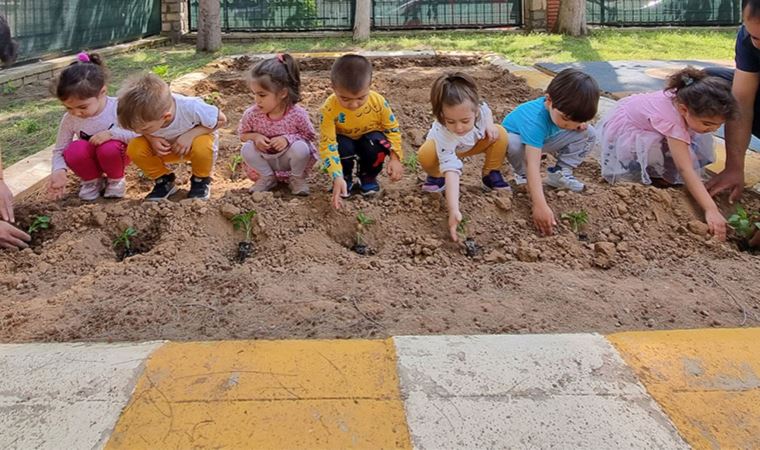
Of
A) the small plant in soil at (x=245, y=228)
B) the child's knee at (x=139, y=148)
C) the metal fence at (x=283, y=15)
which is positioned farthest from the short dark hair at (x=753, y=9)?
the metal fence at (x=283, y=15)

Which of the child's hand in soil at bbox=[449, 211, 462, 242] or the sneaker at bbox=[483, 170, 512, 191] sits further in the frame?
the sneaker at bbox=[483, 170, 512, 191]

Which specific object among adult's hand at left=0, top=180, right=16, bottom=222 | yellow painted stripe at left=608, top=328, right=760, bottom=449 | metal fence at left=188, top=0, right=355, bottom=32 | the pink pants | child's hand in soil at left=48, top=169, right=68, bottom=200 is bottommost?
yellow painted stripe at left=608, top=328, right=760, bottom=449

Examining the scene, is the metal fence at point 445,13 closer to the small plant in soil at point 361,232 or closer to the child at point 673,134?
the child at point 673,134

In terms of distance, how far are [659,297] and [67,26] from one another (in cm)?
1029

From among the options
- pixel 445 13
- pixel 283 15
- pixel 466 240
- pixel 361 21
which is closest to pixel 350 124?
pixel 466 240

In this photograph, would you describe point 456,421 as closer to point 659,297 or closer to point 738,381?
point 738,381

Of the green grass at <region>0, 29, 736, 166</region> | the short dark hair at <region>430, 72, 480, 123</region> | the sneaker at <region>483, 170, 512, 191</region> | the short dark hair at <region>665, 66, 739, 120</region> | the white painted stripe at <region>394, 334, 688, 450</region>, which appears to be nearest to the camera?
the white painted stripe at <region>394, 334, 688, 450</region>

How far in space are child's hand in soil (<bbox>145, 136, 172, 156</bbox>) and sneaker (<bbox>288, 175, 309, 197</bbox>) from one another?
70cm

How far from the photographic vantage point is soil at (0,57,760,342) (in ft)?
7.11

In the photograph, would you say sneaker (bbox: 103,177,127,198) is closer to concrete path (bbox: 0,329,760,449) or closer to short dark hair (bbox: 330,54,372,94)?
short dark hair (bbox: 330,54,372,94)

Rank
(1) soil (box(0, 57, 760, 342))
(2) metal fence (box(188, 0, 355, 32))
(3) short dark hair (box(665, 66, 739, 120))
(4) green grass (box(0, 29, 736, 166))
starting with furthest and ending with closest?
(2) metal fence (box(188, 0, 355, 32)), (4) green grass (box(0, 29, 736, 166)), (3) short dark hair (box(665, 66, 739, 120)), (1) soil (box(0, 57, 760, 342))

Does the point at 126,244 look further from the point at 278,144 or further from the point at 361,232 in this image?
the point at 361,232

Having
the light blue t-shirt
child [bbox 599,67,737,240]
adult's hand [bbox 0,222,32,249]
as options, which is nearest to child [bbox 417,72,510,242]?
the light blue t-shirt

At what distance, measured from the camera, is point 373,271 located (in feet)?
8.50
